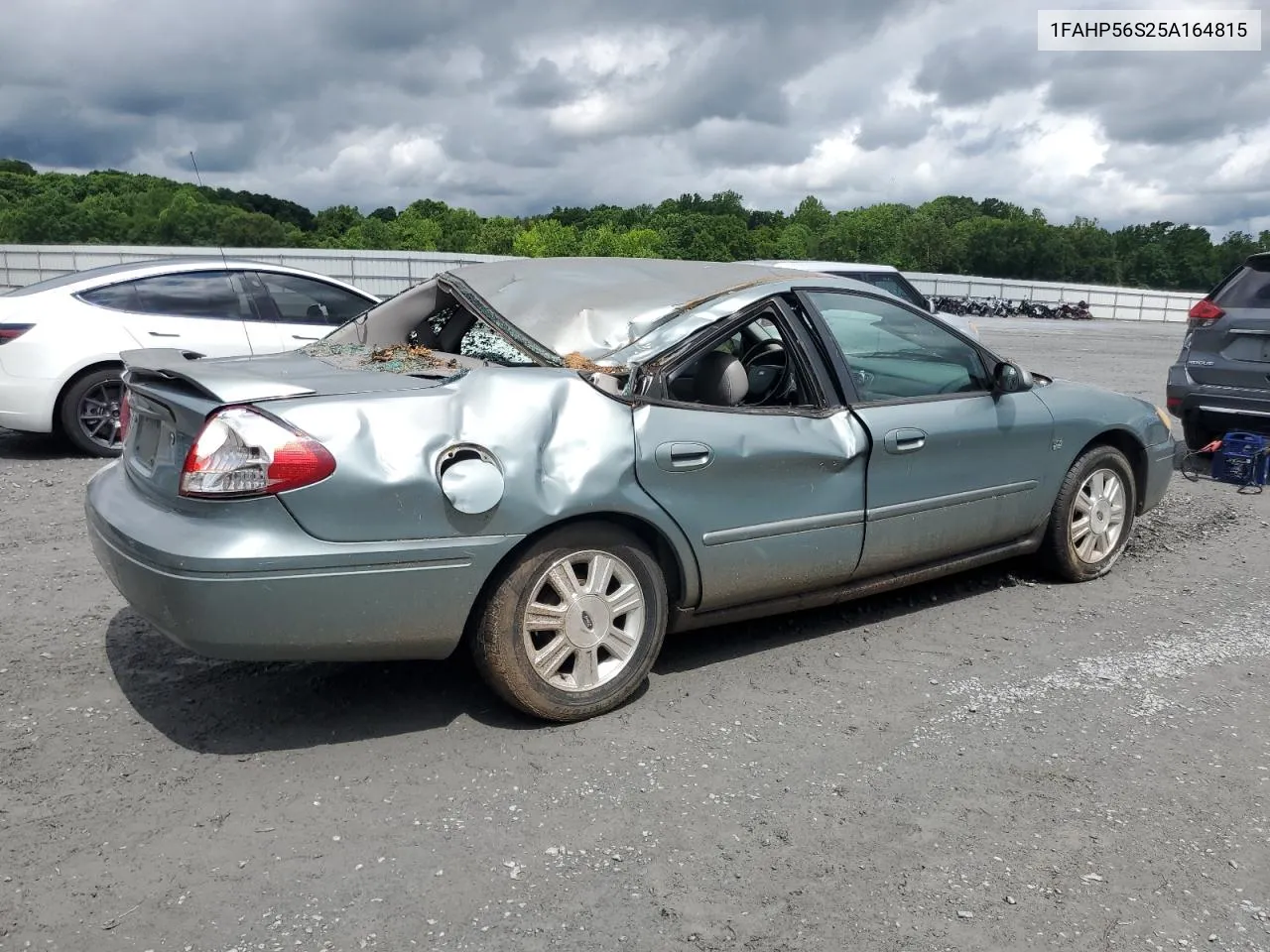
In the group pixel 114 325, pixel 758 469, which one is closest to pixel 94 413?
pixel 114 325

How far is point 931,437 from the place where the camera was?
183 inches

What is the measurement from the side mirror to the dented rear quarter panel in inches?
79.7

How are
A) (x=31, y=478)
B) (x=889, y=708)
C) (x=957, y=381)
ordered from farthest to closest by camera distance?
1. (x=31, y=478)
2. (x=957, y=381)
3. (x=889, y=708)

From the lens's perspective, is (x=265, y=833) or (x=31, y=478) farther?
(x=31, y=478)

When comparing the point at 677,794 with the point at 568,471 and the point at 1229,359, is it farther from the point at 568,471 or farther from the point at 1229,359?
the point at 1229,359

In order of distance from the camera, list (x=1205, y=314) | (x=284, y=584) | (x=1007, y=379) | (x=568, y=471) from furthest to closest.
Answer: (x=1205, y=314) → (x=1007, y=379) → (x=568, y=471) → (x=284, y=584)

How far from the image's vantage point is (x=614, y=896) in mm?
2805

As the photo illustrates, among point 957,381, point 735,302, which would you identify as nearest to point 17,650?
point 735,302

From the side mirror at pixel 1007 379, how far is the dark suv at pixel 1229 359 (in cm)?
430

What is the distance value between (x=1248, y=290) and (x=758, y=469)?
6.45 m

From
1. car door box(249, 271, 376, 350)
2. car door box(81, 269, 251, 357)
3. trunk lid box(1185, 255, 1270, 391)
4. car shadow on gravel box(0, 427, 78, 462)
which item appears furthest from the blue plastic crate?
car shadow on gravel box(0, 427, 78, 462)

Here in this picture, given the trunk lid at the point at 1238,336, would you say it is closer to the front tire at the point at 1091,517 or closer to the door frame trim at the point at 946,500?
the front tire at the point at 1091,517

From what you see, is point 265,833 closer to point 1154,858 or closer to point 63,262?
point 1154,858

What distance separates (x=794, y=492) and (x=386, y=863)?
6.75 feet
